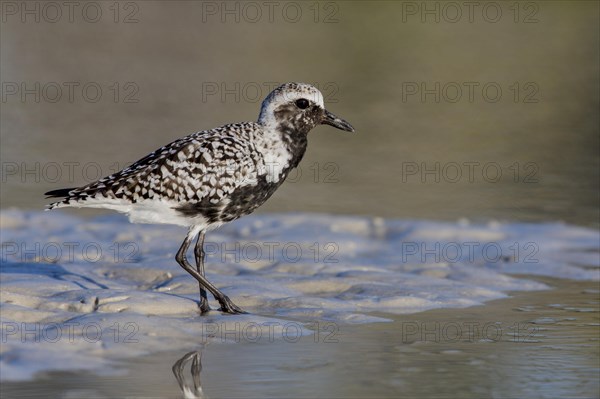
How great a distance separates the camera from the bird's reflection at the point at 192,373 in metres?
7.18

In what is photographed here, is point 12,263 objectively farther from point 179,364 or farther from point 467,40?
point 467,40

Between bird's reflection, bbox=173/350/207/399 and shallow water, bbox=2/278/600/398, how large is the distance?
0.04 m

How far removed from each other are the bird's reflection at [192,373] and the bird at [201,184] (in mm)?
1688

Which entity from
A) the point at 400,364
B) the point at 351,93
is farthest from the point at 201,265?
the point at 351,93

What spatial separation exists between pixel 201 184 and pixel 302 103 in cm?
132

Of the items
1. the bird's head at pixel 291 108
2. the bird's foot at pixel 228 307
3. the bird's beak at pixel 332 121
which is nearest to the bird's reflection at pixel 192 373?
the bird's foot at pixel 228 307

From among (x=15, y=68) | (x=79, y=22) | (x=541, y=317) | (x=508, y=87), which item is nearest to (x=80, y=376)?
(x=541, y=317)

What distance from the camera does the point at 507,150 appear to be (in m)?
20.9

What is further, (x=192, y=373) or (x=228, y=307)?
(x=228, y=307)

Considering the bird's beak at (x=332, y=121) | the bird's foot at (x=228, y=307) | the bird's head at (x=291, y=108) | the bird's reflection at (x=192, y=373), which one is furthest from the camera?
the bird's beak at (x=332, y=121)

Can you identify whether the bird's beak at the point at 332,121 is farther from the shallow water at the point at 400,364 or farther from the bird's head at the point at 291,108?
the shallow water at the point at 400,364

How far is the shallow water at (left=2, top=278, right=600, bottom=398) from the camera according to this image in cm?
724

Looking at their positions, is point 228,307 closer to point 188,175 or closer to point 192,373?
point 188,175

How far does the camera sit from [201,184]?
9906mm
